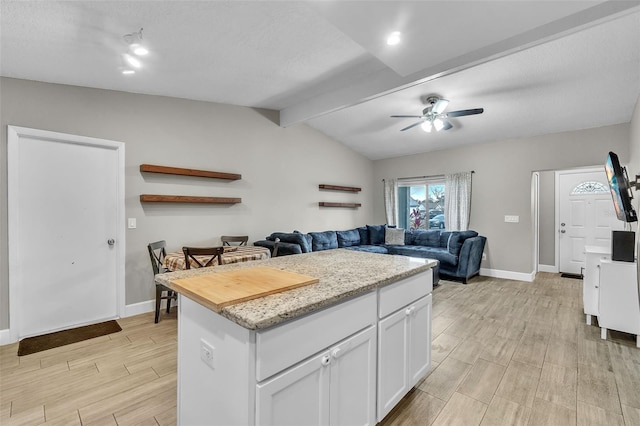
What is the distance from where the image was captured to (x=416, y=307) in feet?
6.21

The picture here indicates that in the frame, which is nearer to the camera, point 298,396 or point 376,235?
point 298,396

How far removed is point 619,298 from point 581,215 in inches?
140

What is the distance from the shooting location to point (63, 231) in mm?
3033

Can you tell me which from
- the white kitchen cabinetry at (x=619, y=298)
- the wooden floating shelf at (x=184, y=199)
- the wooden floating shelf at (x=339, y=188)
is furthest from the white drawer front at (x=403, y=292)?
the wooden floating shelf at (x=339, y=188)

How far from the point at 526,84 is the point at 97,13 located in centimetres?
443

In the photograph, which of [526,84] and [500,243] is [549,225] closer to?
[500,243]

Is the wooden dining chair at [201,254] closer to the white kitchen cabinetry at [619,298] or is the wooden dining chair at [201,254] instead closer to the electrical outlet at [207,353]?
the electrical outlet at [207,353]

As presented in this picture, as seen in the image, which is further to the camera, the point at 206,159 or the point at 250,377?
the point at 206,159

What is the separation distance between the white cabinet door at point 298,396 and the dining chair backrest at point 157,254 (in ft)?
9.07

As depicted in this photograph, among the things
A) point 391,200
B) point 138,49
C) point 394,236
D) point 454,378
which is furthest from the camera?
point 391,200

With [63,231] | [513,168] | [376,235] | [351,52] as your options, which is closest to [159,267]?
[63,231]

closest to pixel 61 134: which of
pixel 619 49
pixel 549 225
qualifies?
pixel 619 49

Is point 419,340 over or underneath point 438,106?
underneath

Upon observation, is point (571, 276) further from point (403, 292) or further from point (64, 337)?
point (64, 337)
